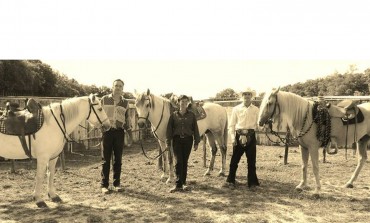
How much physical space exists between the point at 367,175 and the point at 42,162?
730 cm

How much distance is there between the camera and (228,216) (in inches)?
184

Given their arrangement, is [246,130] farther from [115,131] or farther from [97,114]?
[97,114]

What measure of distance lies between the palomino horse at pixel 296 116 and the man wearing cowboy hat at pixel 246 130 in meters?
0.50

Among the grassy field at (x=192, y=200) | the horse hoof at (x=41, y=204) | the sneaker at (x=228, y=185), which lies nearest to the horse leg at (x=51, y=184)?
the grassy field at (x=192, y=200)

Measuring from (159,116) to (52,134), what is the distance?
2.24m

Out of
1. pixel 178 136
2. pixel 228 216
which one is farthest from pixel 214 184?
pixel 228 216

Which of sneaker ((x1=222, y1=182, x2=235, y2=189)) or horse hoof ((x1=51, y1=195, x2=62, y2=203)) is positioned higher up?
sneaker ((x1=222, y1=182, x2=235, y2=189))

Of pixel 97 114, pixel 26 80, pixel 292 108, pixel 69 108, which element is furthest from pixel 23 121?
pixel 26 80

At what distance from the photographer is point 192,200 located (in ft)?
18.3

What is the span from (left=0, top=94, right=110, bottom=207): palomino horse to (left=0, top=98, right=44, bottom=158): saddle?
0.29ft

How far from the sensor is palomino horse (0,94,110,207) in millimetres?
5109

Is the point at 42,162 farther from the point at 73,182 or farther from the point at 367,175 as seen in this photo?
the point at 367,175

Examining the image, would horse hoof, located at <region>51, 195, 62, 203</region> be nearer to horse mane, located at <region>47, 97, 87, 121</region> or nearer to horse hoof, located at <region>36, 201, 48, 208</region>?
horse hoof, located at <region>36, 201, 48, 208</region>

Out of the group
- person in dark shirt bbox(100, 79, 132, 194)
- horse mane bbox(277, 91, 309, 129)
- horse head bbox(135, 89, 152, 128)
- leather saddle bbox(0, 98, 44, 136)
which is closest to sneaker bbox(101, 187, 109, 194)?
person in dark shirt bbox(100, 79, 132, 194)
